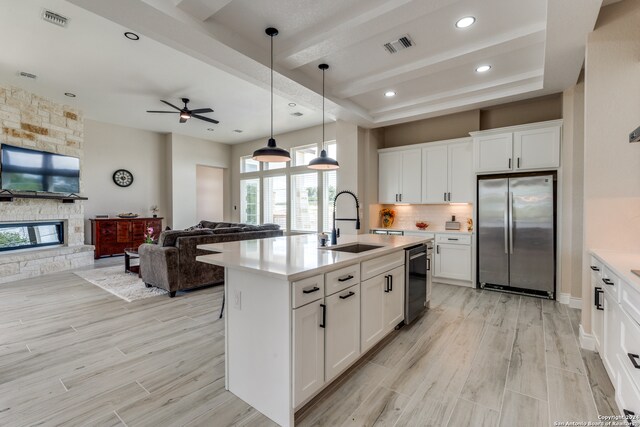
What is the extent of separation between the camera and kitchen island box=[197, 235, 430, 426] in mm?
1699

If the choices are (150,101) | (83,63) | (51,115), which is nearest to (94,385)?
(83,63)

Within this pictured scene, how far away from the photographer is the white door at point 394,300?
2.72 meters

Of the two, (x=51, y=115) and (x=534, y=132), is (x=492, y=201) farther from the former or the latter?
(x=51, y=115)

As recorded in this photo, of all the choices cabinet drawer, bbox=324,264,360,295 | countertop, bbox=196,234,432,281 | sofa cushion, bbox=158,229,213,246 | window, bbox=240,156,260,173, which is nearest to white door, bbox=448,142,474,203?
countertop, bbox=196,234,432,281

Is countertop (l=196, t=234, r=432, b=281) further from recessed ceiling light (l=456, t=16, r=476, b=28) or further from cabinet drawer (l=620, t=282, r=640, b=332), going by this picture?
recessed ceiling light (l=456, t=16, r=476, b=28)

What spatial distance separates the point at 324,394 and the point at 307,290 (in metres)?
0.85

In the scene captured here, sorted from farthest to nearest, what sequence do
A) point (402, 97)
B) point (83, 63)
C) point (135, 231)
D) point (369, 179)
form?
1. point (135, 231)
2. point (369, 179)
3. point (402, 97)
4. point (83, 63)

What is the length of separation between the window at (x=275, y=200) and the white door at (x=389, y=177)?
124 inches

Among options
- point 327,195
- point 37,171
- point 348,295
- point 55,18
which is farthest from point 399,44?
point 37,171

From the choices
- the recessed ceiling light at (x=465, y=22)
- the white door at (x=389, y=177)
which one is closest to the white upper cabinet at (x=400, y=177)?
the white door at (x=389, y=177)

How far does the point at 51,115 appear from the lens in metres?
5.77

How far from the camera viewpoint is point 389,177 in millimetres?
5742

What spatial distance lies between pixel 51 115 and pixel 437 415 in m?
7.88

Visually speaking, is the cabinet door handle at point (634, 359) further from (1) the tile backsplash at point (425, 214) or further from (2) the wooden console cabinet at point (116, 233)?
(2) the wooden console cabinet at point (116, 233)
